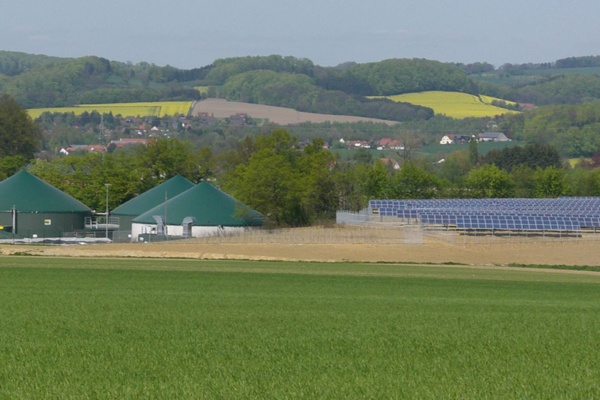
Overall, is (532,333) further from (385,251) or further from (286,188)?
(286,188)

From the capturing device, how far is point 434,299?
32.0 m

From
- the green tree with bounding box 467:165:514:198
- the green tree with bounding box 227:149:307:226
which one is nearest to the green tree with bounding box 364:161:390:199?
the green tree with bounding box 467:165:514:198

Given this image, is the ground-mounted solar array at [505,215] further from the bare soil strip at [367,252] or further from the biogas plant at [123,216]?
the biogas plant at [123,216]

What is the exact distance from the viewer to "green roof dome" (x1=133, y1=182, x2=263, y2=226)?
305ft

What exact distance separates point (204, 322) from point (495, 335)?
21.1 feet

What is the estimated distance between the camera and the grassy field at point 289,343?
13633 millimetres

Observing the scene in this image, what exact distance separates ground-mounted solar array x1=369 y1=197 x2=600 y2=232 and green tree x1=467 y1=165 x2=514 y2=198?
948 inches

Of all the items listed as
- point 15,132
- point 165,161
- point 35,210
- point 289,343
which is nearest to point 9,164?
point 165,161

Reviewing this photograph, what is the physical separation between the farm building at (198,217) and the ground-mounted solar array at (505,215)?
15.0 metres

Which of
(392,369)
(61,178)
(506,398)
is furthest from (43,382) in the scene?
(61,178)

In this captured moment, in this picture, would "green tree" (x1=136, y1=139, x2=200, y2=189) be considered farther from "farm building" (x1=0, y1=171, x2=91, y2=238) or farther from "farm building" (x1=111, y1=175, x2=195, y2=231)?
"farm building" (x1=0, y1=171, x2=91, y2=238)

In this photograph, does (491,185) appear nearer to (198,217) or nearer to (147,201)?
(147,201)

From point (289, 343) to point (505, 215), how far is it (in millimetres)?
68706

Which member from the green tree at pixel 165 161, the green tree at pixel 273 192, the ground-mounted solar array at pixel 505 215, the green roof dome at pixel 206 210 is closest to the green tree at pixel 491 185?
the ground-mounted solar array at pixel 505 215
